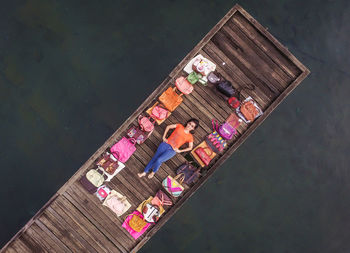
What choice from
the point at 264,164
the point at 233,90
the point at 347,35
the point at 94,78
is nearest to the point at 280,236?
the point at 264,164

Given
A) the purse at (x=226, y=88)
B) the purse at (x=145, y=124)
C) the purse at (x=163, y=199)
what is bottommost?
the purse at (x=163, y=199)

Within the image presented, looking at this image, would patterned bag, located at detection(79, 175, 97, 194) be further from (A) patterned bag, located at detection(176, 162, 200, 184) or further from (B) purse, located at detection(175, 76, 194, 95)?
(B) purse, located at detection(175, 76, 194, 95)

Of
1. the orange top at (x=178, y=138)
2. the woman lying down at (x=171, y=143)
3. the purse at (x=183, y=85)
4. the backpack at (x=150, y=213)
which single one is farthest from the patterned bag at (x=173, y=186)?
the purse at (x=183, y=85)

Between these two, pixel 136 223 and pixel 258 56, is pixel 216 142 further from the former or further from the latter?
pixel 136 223

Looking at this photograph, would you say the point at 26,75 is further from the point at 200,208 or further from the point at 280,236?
the point at 280,236

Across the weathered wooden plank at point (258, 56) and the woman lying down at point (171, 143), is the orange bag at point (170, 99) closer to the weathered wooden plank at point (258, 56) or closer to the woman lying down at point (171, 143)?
the woman lying down at point (171, 143)

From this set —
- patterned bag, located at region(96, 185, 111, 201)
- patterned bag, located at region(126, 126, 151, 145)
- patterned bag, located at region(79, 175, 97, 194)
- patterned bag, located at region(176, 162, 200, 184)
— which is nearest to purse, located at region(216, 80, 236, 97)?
patterned bag, located at region(176, 162, 200, 184)
